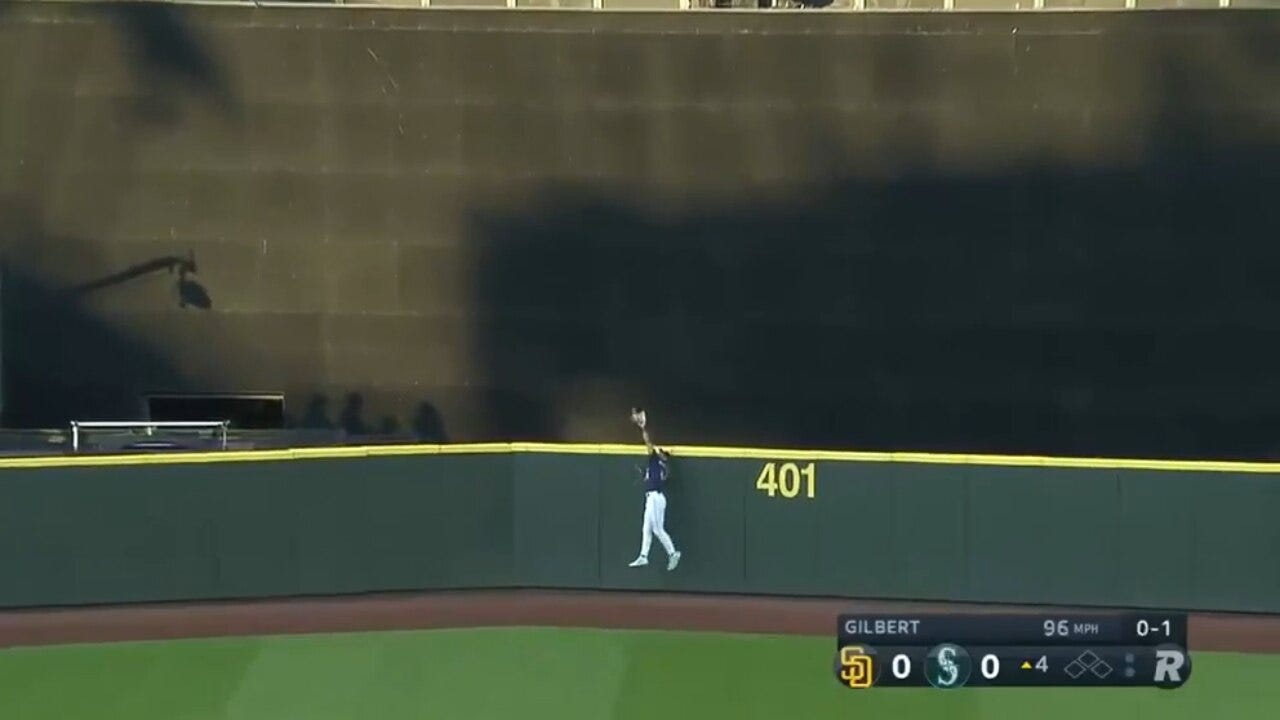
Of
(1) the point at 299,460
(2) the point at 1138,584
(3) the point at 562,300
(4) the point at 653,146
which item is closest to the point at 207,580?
(1) the point at 299,460

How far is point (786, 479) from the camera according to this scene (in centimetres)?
1655

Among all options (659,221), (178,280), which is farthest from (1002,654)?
(178,280)

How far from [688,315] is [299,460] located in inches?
207

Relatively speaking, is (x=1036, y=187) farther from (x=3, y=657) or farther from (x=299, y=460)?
(x=3, y=657)

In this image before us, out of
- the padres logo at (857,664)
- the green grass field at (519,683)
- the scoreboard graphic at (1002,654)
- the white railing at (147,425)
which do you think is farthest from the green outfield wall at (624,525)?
the padres logo at (857,664)

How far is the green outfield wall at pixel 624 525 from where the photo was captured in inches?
632

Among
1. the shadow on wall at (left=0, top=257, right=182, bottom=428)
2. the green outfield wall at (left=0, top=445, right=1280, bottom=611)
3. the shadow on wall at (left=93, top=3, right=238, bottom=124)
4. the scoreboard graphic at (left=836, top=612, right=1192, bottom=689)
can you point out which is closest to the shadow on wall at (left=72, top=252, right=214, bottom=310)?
the shadow on wall at (left=0, top=257, right=182, bottom=428)

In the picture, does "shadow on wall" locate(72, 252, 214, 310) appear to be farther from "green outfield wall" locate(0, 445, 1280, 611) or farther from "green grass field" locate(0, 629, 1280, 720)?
"green grass field" locate(0, 629, 1280, 720)

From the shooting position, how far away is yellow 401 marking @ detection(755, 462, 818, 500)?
54.2 feet

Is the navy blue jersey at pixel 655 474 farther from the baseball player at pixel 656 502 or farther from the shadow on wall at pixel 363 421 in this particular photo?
the shadow on wall at pixel 363 421

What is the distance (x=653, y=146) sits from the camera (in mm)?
19172

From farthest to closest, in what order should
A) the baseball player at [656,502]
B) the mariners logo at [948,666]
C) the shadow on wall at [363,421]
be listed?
the shadow on wall at [363,421], the baseball player at [656,502], the mariners logo at [948,666]

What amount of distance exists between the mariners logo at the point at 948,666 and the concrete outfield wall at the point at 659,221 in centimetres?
591

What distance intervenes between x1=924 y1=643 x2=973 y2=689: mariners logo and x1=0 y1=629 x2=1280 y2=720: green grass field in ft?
0.57
